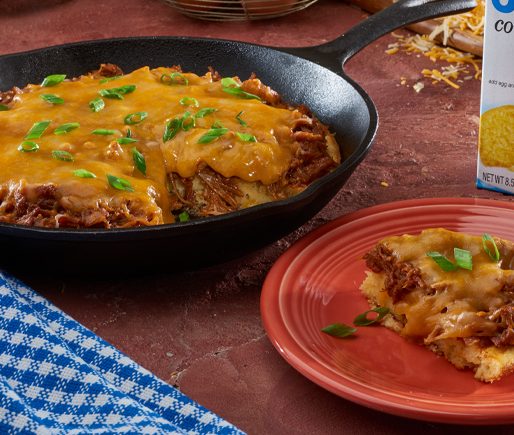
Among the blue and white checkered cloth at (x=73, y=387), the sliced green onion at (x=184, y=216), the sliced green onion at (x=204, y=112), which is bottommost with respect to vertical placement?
the sliced green onion at (x=184, y=216)

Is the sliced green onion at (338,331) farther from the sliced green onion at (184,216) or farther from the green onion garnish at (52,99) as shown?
the green onion garnish at (52,99)

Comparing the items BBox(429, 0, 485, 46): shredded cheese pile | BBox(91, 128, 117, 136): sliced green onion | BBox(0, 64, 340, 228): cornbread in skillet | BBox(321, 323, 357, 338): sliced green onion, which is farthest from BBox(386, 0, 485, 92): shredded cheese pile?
BBox(321, 323, 357, 338): sliced green onion

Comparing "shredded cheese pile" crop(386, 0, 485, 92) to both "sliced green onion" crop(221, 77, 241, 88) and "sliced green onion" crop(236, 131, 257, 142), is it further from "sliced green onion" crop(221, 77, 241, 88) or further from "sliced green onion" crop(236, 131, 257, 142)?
"sliced green onion" crop(236, 131, 257, 142)

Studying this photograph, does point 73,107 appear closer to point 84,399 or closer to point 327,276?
point 327,276

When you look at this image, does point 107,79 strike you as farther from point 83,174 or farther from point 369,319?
point 369,319

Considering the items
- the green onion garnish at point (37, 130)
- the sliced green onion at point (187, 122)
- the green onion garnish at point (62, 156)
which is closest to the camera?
the green onion garnish at point (62, 156)

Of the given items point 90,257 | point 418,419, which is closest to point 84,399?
point 90,257

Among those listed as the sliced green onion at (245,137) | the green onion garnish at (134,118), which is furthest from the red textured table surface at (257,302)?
the green onion garnish at (134,118)
